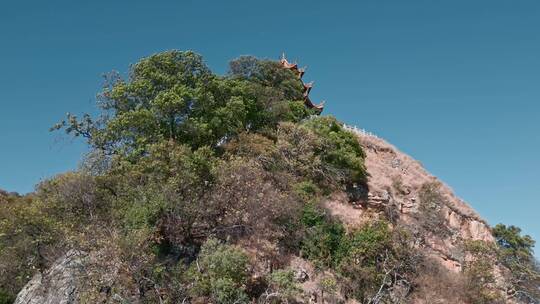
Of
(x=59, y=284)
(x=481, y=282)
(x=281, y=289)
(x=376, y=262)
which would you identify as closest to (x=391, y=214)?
(x=481, y=282)

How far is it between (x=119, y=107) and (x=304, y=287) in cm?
1449

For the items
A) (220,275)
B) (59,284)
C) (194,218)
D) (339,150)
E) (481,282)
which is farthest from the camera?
(339,150)

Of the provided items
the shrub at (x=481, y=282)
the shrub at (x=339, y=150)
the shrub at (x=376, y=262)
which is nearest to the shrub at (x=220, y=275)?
the shrub at (x=376, y=262)

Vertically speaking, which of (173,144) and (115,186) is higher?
(173,144)

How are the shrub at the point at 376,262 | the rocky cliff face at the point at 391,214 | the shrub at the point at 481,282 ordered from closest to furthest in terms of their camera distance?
the rocky cliff face at the point at 391,214
the shrub at the point at 376,262
the shrub at the point at 481,282

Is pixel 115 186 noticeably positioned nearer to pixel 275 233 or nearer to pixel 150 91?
pixel 150 91

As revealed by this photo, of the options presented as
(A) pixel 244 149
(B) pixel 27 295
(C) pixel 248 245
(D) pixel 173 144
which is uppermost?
(A) pixel 244 149

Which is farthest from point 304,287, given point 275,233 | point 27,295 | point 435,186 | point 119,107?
point 435,186

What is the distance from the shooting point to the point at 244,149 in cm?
2883

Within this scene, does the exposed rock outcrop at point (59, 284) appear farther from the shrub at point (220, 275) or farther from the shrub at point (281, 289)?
the shrub at point (281, 289)

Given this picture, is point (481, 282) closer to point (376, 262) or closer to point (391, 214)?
point (376, 262)

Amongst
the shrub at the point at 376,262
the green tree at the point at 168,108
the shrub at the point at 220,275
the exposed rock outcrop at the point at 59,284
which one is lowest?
the exposed rock outcrop at the point at 59,284

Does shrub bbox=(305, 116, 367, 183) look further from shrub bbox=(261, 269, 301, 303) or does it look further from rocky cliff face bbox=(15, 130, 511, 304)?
shrub bbox=(261, 269, 301, 303)

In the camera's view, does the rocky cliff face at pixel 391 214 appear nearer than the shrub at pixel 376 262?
Yes
